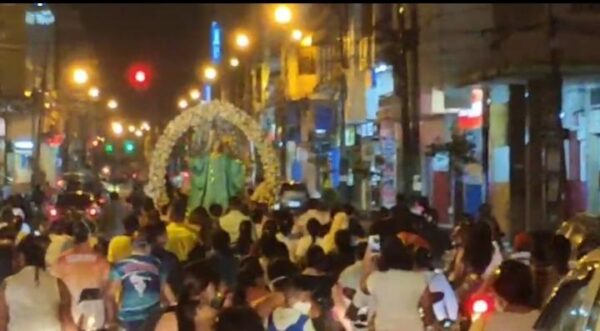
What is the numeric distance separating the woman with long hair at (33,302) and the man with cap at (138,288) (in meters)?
0.48

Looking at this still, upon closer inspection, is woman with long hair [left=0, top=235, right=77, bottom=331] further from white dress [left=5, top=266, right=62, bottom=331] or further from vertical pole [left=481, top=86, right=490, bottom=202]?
vertical pole [left=481, top=86, right=490, bottom=202]

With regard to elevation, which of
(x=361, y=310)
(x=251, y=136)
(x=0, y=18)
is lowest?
(x=361, y=310)

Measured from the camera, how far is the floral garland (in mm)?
30125

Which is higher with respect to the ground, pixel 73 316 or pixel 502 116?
pixel 502 116

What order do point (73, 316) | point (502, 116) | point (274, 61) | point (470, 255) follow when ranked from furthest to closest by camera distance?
point (274, 61) → point (502, 116) → point (470, 255) → point (73, 316)

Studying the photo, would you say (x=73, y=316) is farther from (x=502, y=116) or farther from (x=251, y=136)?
(x=502, y=116)

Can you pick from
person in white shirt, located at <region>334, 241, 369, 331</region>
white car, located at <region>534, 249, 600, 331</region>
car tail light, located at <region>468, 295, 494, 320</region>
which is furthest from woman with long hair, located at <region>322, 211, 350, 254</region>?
white car, located at <region>534, 249, 600, 331</region>

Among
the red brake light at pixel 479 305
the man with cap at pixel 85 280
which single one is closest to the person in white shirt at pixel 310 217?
the man with cap at pixel 85 280

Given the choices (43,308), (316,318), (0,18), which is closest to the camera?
(316,318)

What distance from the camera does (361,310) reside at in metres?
12.1

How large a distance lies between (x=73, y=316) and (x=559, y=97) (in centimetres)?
1539

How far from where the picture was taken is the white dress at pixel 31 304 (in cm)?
1075

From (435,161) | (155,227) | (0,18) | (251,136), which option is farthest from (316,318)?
(0,18)

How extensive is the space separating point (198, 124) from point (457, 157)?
262 inches
